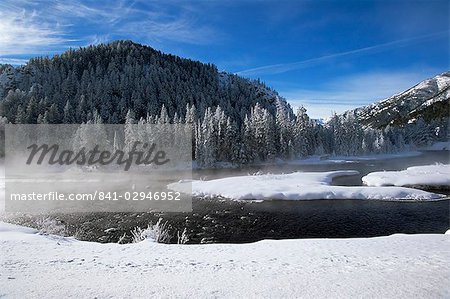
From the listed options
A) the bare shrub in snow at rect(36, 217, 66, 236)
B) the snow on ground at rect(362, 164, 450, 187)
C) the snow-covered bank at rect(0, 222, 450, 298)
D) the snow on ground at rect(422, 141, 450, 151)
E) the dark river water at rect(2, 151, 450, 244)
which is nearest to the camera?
the snow-covered bank at rect(0, 222, 450, 298)

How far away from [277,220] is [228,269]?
51.5 feet

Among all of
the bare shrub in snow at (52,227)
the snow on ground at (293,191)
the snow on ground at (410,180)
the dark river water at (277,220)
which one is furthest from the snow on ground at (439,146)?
the bare shrub in snow at (52,227)

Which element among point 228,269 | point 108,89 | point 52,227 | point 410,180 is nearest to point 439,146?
point 410,180

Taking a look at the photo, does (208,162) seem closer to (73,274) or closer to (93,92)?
(73,274)

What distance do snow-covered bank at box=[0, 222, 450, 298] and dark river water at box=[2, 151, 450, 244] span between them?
23.1 feet

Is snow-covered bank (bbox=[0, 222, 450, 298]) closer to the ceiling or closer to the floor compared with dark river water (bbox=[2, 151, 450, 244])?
closer to the ceiling

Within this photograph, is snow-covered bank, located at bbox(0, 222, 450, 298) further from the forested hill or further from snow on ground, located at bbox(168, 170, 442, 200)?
the forested hill

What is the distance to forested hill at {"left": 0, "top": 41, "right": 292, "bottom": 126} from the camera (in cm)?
10519

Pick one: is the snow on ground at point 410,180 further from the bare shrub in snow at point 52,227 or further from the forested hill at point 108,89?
the forested hill at point 108,89

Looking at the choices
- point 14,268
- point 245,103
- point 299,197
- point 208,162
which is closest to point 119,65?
point 245,103

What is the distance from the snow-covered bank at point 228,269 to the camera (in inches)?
301

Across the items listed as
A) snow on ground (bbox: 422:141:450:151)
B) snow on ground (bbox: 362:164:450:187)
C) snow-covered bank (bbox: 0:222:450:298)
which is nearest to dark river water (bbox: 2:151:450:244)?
snow-covered bank (bbox: 0:222:450:298)

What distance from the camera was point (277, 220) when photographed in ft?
80.5

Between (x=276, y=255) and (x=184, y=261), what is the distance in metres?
3.95
